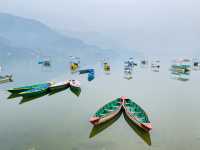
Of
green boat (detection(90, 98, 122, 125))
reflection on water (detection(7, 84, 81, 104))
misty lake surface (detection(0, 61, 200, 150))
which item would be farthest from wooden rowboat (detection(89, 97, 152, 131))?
reflection on water (detection(7, 84, 81, 104))

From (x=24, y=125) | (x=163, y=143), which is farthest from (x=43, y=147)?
(x=163, y=143)

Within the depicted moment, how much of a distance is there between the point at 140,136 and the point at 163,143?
214 cm

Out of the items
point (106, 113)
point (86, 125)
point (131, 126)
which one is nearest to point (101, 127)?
point (86, 125)

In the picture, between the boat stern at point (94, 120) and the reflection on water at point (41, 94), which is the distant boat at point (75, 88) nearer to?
the reflection on water at point (41, 94)

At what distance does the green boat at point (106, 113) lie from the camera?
1914 cm

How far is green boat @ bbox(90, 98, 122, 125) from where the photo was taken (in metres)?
19.1

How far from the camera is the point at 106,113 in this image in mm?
21328

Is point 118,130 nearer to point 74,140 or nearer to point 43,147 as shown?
point 74,140

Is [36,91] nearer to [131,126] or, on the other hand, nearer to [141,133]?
[131,126]

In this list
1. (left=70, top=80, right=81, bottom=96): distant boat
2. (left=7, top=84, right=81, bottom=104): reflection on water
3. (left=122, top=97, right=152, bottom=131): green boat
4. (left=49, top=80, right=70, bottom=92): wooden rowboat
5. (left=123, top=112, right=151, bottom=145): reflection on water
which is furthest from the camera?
(left=70, top=80, right=81, bottom=96): distant boat

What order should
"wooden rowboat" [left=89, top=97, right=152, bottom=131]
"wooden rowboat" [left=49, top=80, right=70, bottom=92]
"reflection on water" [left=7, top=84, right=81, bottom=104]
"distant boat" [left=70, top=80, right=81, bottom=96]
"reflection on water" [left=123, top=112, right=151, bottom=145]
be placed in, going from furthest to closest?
1. "distant boat" [left=70, top=80, right=81, bottom=96]
2. "wooden rowboat" [left=49, top=80, right=70, bottom=92]
3. "reflection on water" [left=7, top=84, right=81, bottom=104]
4. "wooden rowboat" [left=89, top=97, right=152, bottom=131]
5. "reflection on water" [left=123, top=112, right=151, bottom=145]

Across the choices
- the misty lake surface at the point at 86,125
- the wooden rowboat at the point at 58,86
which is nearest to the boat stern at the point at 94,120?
the misty lake surface at the point at 86,125

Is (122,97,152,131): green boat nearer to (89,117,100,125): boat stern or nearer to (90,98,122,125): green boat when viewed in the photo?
(90,98,122,125): green boat

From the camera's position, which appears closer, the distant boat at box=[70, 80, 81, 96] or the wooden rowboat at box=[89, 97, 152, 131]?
the wooden rowboat at box=[89, 97, 152, 131]
